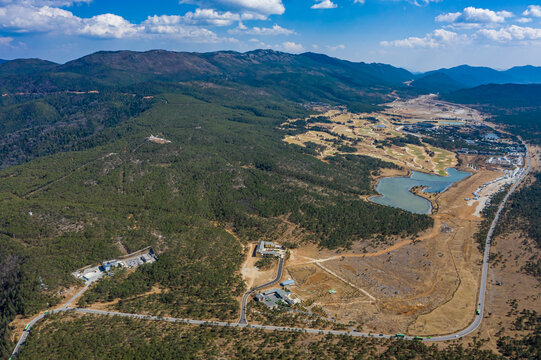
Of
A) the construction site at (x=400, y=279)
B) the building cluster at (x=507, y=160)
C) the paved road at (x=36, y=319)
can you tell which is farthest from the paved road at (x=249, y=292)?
the building cluster at (x=507, y=160)

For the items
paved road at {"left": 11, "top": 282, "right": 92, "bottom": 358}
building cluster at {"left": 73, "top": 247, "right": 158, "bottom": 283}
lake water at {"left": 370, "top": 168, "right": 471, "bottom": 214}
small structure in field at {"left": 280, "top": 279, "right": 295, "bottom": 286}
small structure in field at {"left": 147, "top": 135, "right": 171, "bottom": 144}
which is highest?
small structure in field at {"left": 147, "top": 135, "right": 171, "bottom": 144}

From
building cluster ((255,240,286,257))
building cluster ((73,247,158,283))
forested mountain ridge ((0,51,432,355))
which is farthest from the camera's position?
building cluster ((255,240,286,257))

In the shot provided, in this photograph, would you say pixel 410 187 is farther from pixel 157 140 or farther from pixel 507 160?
pixel 157 140

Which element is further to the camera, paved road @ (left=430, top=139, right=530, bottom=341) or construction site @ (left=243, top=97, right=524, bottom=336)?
construction site @ (left=243, top=97, right=524, bottom=336)

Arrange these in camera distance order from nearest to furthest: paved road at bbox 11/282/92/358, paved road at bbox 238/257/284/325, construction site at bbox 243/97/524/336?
paved road at bbox 11/282/92/358
paved road at bbox 238/257/284/325
construction site at bbox 243/97/524/336

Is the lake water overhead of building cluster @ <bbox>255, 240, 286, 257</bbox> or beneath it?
overhead

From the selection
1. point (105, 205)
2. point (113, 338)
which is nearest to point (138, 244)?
point (105, 205)

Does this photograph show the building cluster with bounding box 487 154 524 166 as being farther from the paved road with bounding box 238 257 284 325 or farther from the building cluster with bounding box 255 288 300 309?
the building cluster with bounding box 255 288 300 309

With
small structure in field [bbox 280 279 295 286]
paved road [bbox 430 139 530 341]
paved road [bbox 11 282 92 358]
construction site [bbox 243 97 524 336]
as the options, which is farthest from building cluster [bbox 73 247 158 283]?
paved road [bbox 430 139 530 341]

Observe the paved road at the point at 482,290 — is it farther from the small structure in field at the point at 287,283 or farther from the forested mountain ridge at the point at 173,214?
the small structure in field at the point at 287,283
